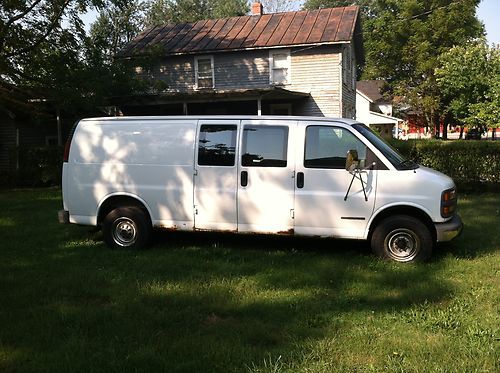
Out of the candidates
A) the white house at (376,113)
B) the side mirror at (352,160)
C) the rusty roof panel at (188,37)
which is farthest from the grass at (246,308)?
the white house at (376,113)

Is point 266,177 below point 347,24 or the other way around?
below

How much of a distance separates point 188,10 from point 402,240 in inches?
2225

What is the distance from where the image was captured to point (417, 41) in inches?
1549

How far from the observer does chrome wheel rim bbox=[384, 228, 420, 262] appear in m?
6.16

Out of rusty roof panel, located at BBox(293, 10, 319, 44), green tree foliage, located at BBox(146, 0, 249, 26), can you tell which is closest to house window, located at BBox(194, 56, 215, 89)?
rusty roof panel, located at BBox(293, 10, 319, 44)

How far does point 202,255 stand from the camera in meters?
6.71

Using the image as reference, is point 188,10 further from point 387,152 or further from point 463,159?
point 387,152

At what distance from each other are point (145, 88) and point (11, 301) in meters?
15.4

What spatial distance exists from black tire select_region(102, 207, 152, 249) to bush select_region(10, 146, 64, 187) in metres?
9.82

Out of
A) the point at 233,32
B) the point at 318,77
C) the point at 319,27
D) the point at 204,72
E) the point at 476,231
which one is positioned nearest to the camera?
the point at 476,231

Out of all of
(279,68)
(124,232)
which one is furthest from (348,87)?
(124,232)

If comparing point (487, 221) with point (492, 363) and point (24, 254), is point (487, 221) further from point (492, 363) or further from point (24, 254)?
point (24, 254)

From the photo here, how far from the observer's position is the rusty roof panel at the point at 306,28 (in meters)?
22.3

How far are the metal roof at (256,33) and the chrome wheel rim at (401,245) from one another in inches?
668
